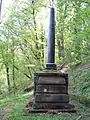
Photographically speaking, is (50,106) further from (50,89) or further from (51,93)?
(50,89)

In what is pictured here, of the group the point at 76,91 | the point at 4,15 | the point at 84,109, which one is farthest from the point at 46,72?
the point at 4,15

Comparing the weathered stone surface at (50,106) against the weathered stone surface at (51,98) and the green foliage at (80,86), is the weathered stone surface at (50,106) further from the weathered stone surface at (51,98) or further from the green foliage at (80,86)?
the green foliage at (80,86)

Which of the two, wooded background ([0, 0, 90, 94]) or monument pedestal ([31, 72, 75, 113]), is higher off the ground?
wooded background ([0, 0, 90, 94])

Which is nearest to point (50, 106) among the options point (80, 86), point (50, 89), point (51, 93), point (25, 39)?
point (51, 93)

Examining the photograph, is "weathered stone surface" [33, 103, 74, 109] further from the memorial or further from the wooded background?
the wooded background

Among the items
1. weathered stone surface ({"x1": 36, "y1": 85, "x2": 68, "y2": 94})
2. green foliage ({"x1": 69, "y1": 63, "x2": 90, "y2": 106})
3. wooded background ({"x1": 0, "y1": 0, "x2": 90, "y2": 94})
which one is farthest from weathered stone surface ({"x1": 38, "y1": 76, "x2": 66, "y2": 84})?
wooded background ({"x1": 0, "y1": 0, "x2": 90, "y2": 94})

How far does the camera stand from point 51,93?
7172 millimetres

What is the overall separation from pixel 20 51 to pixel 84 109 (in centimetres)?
1154

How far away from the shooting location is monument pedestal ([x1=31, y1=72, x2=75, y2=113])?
707 cm

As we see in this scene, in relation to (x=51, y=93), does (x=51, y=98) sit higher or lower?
lower

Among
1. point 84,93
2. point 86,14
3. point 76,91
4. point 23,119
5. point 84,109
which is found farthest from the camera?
point 76,91

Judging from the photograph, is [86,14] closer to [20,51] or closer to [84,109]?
[84,109]

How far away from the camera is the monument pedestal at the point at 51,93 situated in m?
7.07

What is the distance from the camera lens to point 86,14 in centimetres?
555
